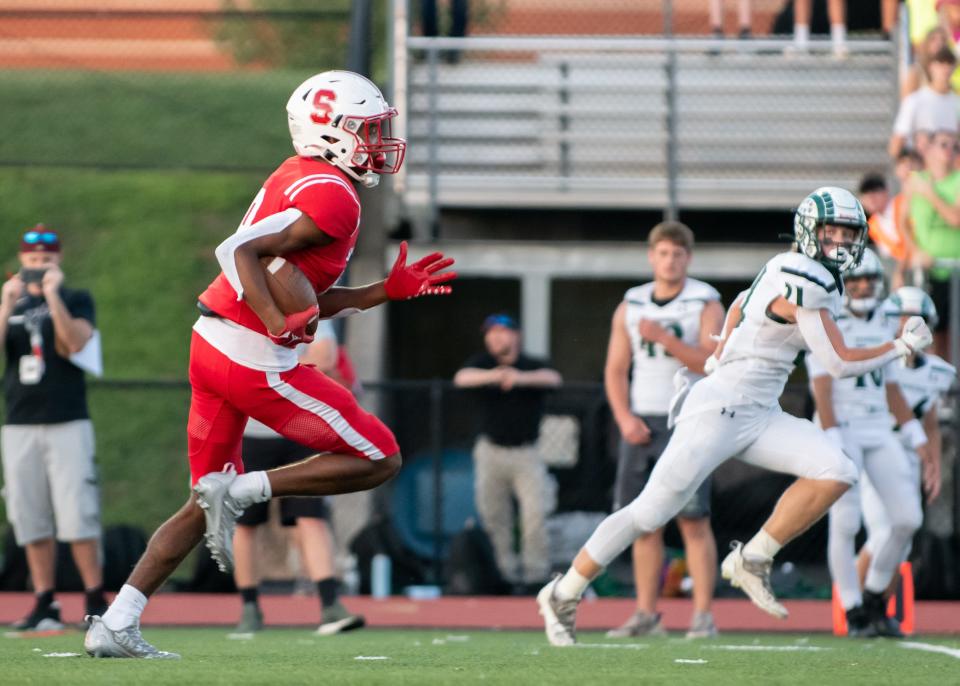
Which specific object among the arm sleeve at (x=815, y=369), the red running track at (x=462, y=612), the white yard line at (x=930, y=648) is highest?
the arm sleeve at (x=815, y=369)

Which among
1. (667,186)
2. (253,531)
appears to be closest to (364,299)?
(253,531)

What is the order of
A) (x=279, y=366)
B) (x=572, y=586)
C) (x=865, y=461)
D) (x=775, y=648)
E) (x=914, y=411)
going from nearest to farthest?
(x=279, y=366) < (x=572, y=586) < (x=775, y=648) < (x=865, y=461) < (x=914, y=411)

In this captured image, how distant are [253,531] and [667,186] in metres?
5.62

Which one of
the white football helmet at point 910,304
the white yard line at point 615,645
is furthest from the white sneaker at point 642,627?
the white football helmet at point 910,304

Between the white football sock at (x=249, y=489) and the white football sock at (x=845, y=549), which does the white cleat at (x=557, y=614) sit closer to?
the white football sock at (x=249, y=489)

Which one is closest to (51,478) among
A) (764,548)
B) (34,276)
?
(34,276)

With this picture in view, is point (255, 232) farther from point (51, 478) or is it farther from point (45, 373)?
point (51, 478)

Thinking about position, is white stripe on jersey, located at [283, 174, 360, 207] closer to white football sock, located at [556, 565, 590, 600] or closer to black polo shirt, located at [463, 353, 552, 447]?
white football sock, located at [556, 565, 590, 600]

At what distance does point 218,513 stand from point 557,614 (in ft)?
5.97

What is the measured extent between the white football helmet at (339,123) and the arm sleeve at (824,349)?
1.70 metres

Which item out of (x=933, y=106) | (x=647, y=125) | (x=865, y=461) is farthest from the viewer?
(x=647, y=125)

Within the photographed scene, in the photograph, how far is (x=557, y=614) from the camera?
6.79m

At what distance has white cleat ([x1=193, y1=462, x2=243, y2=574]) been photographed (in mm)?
5461

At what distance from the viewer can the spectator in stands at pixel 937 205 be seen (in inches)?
437
